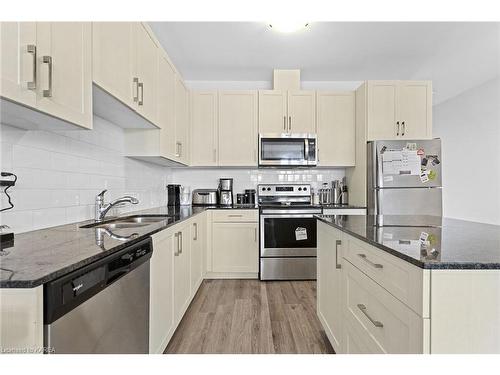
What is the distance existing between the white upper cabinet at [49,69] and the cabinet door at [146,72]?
614 millimetres

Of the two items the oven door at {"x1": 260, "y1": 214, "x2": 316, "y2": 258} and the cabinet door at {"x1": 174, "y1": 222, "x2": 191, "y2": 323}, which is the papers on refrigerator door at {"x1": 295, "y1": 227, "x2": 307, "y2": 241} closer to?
the oven door at {"x1": 260, "y1": 214, "x2": 316, "y2": 258}

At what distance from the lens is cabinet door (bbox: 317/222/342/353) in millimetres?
1676

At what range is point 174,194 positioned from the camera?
3.69 meters

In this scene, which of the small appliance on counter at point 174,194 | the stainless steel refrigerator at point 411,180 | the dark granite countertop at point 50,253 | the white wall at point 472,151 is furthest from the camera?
the white wall at point 472,151

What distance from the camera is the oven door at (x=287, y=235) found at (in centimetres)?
337

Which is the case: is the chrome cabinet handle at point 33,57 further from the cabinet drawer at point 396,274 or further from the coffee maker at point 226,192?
the coffee maker at point 226,192

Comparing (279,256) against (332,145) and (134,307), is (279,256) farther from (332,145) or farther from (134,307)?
(134,307)

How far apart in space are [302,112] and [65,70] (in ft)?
9.53

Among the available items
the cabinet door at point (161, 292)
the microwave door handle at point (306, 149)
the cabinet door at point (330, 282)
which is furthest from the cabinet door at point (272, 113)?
the cabinet door at point (161, 292)

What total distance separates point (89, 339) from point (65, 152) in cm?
122

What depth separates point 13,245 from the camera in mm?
1111

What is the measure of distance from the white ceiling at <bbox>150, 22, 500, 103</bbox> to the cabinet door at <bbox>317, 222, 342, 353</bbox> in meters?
1.98

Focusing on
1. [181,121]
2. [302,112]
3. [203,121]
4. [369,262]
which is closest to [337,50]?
[302,112]
